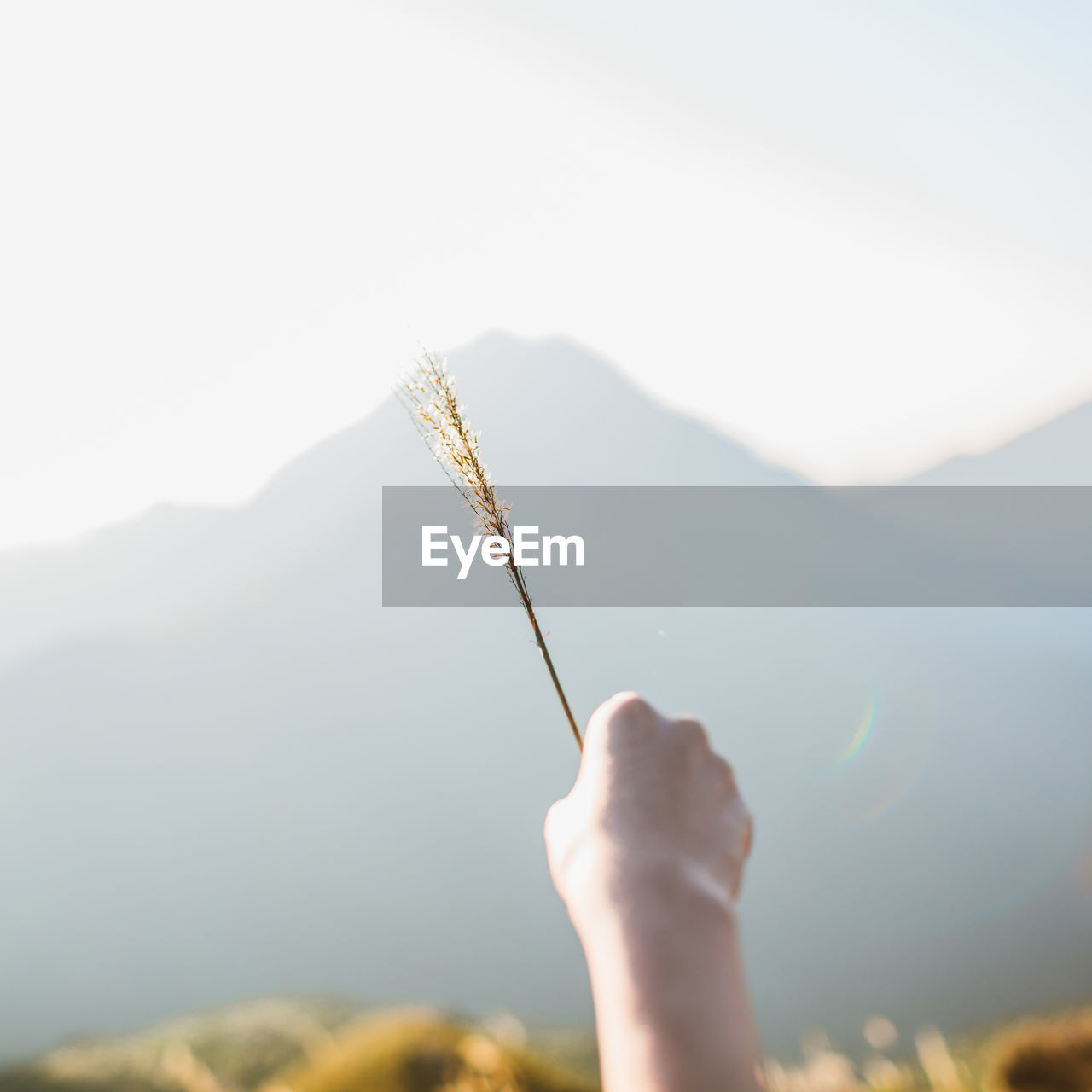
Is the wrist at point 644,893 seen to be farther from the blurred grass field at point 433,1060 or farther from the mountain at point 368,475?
the mountain at point 368,475

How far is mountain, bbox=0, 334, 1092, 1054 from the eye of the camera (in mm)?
29250

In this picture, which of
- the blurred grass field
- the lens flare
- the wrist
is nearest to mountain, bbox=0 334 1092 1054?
the lens flare

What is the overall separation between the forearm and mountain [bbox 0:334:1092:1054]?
11451mm

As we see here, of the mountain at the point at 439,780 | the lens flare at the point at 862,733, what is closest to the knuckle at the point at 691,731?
the mountain at the point at 439,780

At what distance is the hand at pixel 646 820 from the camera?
3.98 ft

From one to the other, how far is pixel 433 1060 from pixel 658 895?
434 centimetres

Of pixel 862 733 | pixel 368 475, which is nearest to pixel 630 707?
pixel 862 733

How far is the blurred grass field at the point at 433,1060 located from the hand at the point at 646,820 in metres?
0.97

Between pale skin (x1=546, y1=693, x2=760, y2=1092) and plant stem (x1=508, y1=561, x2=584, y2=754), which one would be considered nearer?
pale skin (x1=546, y1=693, x2=760, y2=1092)

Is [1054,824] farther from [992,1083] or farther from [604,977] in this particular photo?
[604,977]

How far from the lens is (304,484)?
275 ft

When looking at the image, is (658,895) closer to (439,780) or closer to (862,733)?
(439,780)

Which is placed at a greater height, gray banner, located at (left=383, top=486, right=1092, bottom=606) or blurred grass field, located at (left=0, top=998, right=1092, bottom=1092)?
gray banner, located at (left=383, top=486, right=1092, bottom=606)

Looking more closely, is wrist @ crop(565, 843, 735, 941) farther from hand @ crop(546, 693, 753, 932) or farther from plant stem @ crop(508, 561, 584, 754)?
plant stem @ crop(508, 561, 584, 754)
